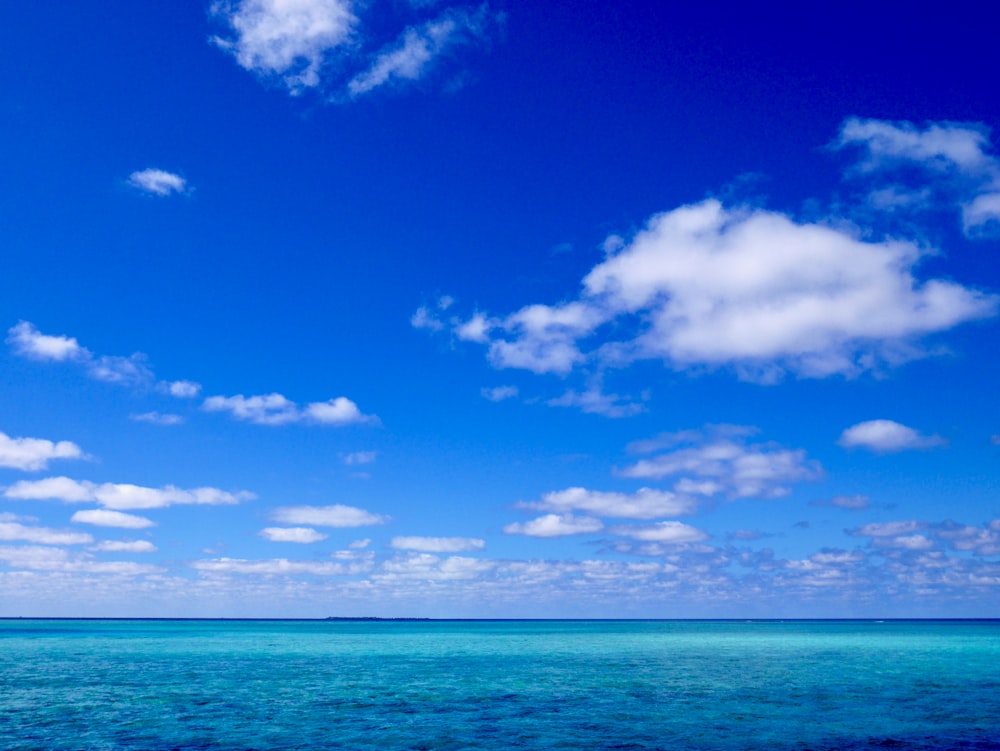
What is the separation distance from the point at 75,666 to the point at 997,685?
238 ft

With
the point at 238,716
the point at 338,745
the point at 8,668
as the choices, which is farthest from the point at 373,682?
the point at 8,668

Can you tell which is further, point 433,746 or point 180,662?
point 180,662

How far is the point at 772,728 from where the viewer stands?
3341cm

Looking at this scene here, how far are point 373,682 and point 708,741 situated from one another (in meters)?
29.0

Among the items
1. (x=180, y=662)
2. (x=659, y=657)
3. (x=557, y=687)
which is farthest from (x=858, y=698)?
(x=180, y=662)

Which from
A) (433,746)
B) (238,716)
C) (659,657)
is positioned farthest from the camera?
(659,657)

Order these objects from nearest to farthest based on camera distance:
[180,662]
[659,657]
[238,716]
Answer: [238,716], [180,662], [659,657]

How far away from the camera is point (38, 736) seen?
30.7 metres

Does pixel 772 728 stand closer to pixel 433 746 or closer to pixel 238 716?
pixel 433 746

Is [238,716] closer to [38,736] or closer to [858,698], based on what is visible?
[38,736]

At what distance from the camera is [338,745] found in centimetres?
2981

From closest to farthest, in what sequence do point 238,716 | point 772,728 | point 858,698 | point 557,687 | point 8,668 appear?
point 772,728 < point 238,716 < point 858,698 < point 557,687 < point 8,668

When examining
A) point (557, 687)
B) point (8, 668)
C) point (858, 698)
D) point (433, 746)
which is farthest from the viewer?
point (8, 668)

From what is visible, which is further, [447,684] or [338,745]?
[447,684]
